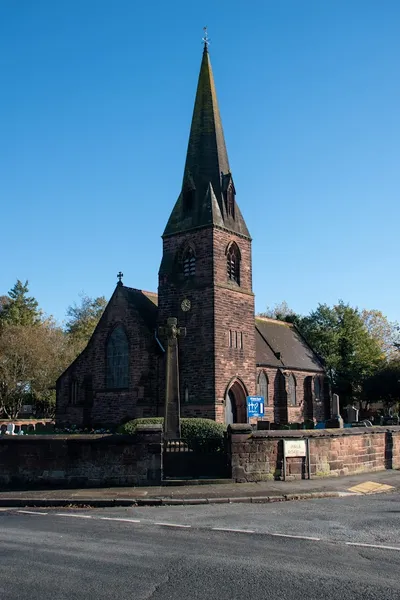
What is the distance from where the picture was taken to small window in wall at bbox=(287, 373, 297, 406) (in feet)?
140

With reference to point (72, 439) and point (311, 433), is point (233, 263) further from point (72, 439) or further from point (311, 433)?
point (72, 439)

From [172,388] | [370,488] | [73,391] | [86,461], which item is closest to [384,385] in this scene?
[73,391]

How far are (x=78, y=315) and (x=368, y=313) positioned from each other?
127 ft

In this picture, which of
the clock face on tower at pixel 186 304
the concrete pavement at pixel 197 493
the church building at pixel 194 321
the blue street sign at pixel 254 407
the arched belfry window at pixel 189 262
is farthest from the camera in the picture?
the arched belfry window at pixel 189 262

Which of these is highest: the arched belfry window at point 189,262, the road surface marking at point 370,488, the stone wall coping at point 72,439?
the arched belfry window at point 189,262

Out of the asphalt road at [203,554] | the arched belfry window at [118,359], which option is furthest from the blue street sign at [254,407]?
the asphalt road at [203,554]

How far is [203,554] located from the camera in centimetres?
768

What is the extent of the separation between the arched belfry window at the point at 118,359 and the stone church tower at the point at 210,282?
9.83ft

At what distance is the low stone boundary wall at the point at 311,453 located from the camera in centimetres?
1519

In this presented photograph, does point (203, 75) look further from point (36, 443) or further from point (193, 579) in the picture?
point (193, 579)

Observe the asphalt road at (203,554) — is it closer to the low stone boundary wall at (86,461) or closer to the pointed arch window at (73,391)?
the low stone boundary wall at (86,461)

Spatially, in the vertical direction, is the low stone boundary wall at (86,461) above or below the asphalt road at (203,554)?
above

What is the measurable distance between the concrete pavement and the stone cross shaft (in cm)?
446

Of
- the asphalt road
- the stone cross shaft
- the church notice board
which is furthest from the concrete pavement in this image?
the stone cross shaft
